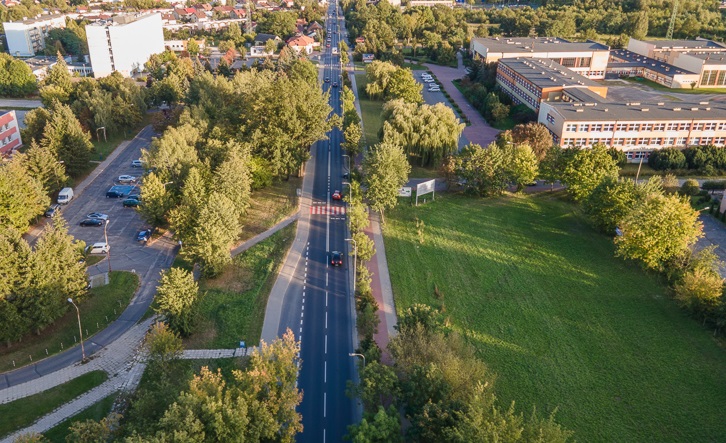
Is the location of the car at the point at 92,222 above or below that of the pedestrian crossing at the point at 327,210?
above

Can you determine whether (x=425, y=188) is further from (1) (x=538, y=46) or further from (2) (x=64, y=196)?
(1) (x=538, y=46)

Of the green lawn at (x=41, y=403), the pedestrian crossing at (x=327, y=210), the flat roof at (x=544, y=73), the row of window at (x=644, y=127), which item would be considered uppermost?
the flat roof at (x=544, y=73)

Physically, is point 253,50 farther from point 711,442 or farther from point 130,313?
point 711,442

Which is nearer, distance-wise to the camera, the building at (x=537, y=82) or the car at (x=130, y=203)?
the car at (x=130, y=203)

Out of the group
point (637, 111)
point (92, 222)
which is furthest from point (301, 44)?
point (92, 222)

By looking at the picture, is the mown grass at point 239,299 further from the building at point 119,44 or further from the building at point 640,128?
the building at point 119,44

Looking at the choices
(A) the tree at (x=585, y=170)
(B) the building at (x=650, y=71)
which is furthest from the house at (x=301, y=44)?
(A) the tree at (x=585, y=170)

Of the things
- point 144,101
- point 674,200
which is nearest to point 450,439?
point 674,200
